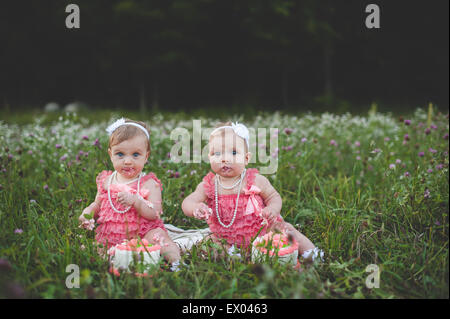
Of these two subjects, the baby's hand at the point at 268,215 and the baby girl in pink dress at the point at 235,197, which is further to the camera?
the baby girl in pink dress at the point at 235,197

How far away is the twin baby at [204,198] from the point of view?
107 inches

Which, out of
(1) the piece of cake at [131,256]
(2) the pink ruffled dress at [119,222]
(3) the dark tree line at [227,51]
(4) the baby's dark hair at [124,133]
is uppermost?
(3) the dark tree line at [227,51]

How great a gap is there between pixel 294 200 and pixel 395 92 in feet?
50.4

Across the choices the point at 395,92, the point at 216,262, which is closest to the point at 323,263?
the point at 216,262

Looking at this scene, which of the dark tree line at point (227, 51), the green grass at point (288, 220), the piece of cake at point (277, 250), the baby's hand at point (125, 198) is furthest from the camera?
the dark tree line at point (227, 51)

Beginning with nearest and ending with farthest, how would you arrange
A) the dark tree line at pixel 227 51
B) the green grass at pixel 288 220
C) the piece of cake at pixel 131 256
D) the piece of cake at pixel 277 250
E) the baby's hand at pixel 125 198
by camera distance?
the green grass at pixel 288 220, the piece of cake at pixel 131 256, the piece of cake at pixel 277 250, the baby's hand at pixel 125 198, the dark tree line at pixel 227 51

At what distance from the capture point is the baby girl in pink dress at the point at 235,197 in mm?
2762

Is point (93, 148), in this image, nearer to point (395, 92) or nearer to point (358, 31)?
point (358, 31)

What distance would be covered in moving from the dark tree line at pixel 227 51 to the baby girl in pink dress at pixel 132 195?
12.0m

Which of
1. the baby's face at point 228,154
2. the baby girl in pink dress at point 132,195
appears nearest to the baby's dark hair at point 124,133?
the baby girl in pink dress at point 132,195

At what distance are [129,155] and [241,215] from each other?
3.07 ft

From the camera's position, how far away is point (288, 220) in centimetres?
332

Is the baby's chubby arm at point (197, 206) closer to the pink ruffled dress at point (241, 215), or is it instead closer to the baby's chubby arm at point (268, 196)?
the pink ruffled dress at point (241, 215)

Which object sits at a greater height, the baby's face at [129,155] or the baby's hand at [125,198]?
the baby's face at [129,155]
